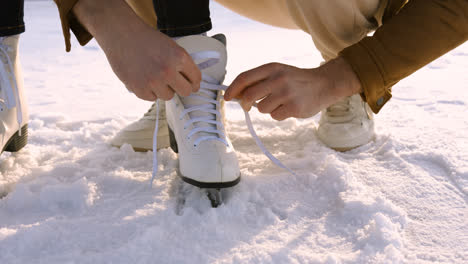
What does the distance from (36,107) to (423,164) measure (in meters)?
1.34

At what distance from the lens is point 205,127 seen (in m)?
0.94

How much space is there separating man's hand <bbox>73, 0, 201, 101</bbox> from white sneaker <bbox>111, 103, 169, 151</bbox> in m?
0.45

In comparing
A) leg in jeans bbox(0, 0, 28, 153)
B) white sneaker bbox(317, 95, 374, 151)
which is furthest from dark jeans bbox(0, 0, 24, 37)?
white sneaker bbox(317, 95, 374, 151)

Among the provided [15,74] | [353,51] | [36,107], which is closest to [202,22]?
[353,51]

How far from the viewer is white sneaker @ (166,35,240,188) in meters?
0.89

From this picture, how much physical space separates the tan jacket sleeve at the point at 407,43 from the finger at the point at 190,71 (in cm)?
30

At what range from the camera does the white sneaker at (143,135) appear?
120cm

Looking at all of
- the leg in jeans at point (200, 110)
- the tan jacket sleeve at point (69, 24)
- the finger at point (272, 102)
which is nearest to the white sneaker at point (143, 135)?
the leg in jeans at point (200, 110)

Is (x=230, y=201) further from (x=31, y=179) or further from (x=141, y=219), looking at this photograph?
(x=31, y=179)

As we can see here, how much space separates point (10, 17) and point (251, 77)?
64 cm

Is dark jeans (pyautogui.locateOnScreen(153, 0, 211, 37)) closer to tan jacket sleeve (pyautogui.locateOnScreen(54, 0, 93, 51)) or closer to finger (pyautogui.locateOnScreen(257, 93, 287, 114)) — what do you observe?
tan jacket sleeve (pyautogui.locateOnScreen(54, 0, 93, 51))

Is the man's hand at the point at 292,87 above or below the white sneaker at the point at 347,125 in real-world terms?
above

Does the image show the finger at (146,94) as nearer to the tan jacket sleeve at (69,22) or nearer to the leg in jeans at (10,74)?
the tan jacket sleeve at (69,22)

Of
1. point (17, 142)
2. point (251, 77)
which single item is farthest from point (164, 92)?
point (17, 142)
